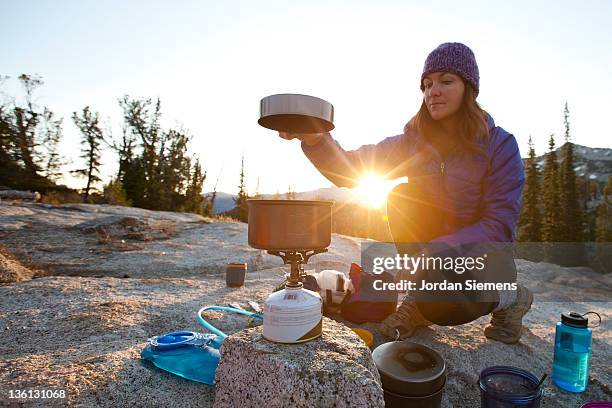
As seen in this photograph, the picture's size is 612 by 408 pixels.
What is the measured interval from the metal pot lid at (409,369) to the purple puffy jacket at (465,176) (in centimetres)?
93

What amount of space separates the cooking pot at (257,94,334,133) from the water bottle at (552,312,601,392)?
2.10 meters

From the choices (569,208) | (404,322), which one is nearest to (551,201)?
(569,208)

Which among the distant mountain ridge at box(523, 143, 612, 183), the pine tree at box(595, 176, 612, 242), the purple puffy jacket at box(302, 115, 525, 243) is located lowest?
the pine tree at box(595, 176, 612, 242)

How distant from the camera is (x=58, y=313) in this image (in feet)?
9.07

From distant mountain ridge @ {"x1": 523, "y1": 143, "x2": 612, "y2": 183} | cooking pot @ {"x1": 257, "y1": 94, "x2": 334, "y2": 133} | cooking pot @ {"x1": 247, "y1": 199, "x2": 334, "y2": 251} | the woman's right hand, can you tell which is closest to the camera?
cooking pot @ {"x1": 247, "y1": 199, "x2": 334, "y2": 251}

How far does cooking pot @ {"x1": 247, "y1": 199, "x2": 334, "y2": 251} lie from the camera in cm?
149

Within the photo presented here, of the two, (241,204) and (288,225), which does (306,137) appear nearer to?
(288,225)

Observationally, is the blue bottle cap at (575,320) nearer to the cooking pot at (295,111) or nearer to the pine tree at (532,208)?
the cooking pot at (295,111)

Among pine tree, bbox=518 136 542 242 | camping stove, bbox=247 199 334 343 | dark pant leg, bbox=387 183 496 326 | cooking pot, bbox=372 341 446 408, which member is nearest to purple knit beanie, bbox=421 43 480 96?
dark pant leg, bbox=387 183 496 326

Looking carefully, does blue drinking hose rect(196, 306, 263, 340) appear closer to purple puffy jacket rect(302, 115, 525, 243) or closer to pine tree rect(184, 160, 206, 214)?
purple puffy jacket rect(302, 115, 525, 243)

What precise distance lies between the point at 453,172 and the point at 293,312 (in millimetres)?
1803

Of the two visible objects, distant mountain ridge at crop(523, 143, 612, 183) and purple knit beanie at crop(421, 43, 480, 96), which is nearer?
purple knit beanie at crop(421, 43, 480, 96)

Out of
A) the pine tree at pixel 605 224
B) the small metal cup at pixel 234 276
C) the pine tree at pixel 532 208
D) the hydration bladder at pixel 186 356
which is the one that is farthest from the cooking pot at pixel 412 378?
the pine tree at pixel 605 224

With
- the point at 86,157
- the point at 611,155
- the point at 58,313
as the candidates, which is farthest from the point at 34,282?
the point at 611,155
